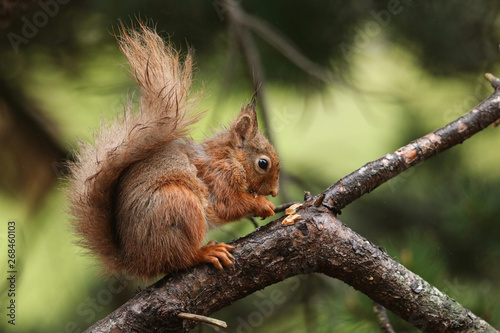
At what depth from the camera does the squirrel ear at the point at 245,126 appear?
5.71 ft

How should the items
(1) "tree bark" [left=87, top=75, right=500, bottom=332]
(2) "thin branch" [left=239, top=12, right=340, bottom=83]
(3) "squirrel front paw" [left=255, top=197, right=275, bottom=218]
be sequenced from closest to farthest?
1. (1) "tree bark" [left=87, top=75, right=500, bottom=332]
2. (3) "squirrel front paw" [left=255, top=197, right=275, bottom=218]
3. (2) "thin branch" [left=239, top=12, right=340, bottom=83]

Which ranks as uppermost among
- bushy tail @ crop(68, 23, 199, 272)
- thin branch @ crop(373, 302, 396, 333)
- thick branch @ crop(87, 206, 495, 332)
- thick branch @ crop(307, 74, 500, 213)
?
bushy tail @ crop(68, 23, 199, 272)

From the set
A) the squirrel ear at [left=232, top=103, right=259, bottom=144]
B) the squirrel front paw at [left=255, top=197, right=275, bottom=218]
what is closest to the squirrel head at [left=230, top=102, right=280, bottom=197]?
the squirrel ear at [left=232, top=103, right=259, bottom=144]

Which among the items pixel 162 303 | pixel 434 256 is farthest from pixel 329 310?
pixel 162 303

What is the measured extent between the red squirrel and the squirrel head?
18 centimetres

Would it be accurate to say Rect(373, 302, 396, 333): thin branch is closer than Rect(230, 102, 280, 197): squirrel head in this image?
Yes

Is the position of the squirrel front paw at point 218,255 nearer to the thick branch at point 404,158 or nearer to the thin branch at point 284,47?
the thick branch at point 404,158

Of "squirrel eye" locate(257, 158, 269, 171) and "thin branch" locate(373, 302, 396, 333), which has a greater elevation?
"squirrel eye" locate(257, 158, 269, 171)

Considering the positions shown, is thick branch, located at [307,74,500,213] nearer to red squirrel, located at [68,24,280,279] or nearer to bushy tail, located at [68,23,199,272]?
red squirrel, located at [68,24,280,279]

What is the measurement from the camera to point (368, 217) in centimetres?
252

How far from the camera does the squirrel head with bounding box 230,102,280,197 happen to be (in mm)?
1722

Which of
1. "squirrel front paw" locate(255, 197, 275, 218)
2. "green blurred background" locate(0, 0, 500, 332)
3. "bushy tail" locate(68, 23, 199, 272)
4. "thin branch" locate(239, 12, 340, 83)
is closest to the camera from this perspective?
"bushy tail" locate(68, 23, 199, 272)

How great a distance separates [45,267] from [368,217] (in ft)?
4.95

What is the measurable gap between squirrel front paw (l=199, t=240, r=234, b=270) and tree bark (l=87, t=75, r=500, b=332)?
2 cm
